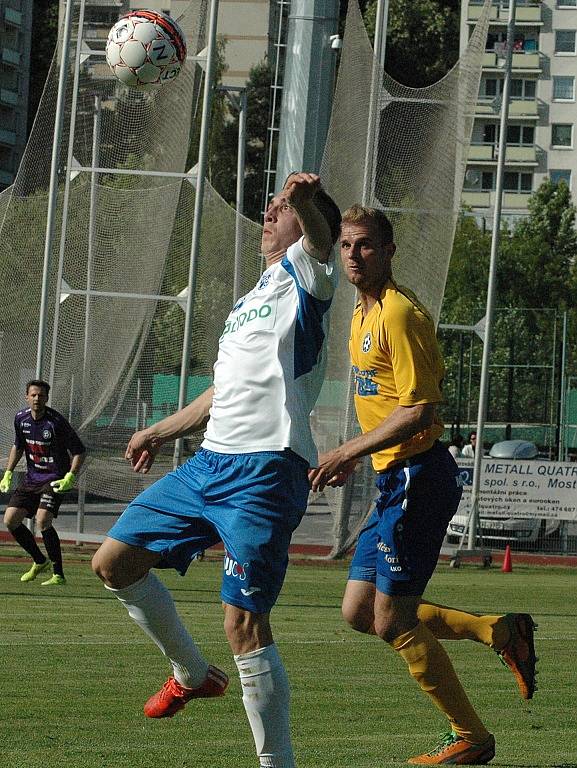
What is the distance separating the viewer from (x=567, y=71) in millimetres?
90500

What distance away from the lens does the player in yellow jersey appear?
19.3 ft

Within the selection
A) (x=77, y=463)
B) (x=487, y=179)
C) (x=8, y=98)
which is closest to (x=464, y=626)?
(x=77, y=463)

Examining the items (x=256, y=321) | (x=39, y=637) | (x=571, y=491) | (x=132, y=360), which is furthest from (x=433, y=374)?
(x=571, y=491)

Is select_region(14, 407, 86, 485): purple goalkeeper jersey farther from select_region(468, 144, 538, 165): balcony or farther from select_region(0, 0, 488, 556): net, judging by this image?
select_region(468, 144, 538, 165): balcony

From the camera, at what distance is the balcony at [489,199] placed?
85.9 m

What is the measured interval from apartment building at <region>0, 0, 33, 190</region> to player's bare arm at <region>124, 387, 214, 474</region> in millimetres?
79667

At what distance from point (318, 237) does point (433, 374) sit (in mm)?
977

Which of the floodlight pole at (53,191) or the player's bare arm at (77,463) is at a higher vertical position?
the floodlight pole at (53,191)

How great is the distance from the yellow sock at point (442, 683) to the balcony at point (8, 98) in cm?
8147

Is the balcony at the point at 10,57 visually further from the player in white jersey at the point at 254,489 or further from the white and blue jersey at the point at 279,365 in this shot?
the white and blue jersey at the point at 279,365

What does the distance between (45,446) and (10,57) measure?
241 ft

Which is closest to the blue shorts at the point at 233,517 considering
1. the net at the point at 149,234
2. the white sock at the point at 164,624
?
the white sock at the point at 164,624

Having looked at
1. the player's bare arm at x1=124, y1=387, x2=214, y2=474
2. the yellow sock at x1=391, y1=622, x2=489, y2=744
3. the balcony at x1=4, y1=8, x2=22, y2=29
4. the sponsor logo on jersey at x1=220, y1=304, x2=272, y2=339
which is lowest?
the yellow sock at x1=391, y1=622, x2=489, y2=744

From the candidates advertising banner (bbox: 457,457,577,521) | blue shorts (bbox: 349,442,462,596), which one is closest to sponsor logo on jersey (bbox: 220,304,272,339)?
blue shorts (bbox: 349,442,462,596)
